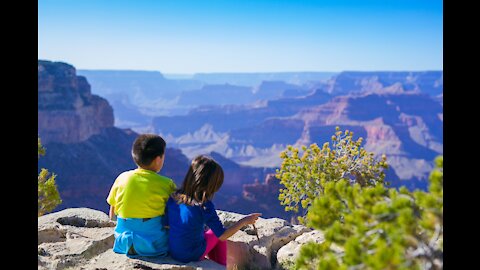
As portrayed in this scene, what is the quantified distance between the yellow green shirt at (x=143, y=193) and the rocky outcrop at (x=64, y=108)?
6733cm

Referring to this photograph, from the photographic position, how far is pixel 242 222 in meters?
5.18

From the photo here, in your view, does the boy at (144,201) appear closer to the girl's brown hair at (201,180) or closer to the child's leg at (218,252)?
the girl's brown hair at (201,180)

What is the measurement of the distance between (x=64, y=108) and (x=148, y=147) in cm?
7303

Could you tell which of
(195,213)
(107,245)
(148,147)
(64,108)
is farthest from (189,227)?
(64,108)

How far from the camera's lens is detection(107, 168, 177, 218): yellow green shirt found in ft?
16.7

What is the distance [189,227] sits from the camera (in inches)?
196

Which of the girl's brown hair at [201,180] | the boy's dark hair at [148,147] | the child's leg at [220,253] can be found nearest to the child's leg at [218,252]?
the child's leg at [220,253]

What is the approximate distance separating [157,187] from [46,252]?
200 centimetres

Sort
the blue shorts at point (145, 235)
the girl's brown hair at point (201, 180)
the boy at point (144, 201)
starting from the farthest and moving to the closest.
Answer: the blue shorts at point (145, 235)
the boy at point (144, 201)
the girl's brown hair at point (201, 180)

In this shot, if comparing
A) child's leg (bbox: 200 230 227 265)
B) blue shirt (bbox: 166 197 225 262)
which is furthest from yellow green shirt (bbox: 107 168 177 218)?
child's leg (bbox: 200 230 227 265)

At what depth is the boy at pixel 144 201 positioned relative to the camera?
499 centimetres

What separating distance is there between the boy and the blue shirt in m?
0.12

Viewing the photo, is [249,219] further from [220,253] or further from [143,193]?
[143,193]
